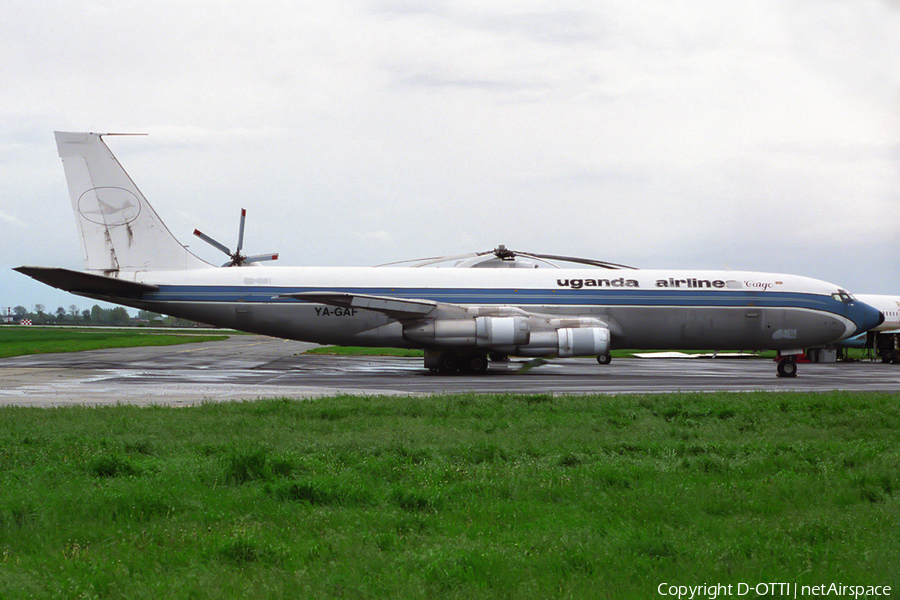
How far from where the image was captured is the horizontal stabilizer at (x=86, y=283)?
87.1ft

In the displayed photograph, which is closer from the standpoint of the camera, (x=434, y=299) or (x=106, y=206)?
(x=434, y=299)

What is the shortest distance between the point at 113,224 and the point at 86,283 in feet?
8.60

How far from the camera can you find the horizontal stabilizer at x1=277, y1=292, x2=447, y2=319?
87.4 feet

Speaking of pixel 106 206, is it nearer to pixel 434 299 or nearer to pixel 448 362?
pixel 434 299

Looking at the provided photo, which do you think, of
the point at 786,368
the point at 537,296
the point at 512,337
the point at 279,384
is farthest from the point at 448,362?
the point at 786,368

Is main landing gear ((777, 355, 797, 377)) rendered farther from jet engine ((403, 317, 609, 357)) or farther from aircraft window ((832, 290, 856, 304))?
jet engine ((403, 317, 609, 357))

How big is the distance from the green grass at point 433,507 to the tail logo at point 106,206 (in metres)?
18.3

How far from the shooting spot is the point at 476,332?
26.9 meters

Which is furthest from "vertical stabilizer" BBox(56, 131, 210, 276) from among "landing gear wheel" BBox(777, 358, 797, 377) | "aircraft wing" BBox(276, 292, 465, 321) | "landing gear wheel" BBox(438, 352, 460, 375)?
"landing gear wheel" BBox(777, 358, 797, 377)

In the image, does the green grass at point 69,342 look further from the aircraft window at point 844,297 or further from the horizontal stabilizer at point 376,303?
the aircraft window at point 844,297

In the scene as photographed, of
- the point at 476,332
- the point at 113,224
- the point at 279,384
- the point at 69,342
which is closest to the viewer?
the point at 279,384

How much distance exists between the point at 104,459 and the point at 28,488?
1.06 m

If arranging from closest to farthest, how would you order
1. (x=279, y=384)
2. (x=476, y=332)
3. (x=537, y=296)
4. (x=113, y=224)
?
(x=279, y=384) → (x=476, y=332) → (x=113, y=224) → (x=537, y=296)

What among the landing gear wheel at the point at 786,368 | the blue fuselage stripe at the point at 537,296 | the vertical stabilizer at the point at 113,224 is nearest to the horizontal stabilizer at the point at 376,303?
the blue fuselage stripe at the point at 537,296
